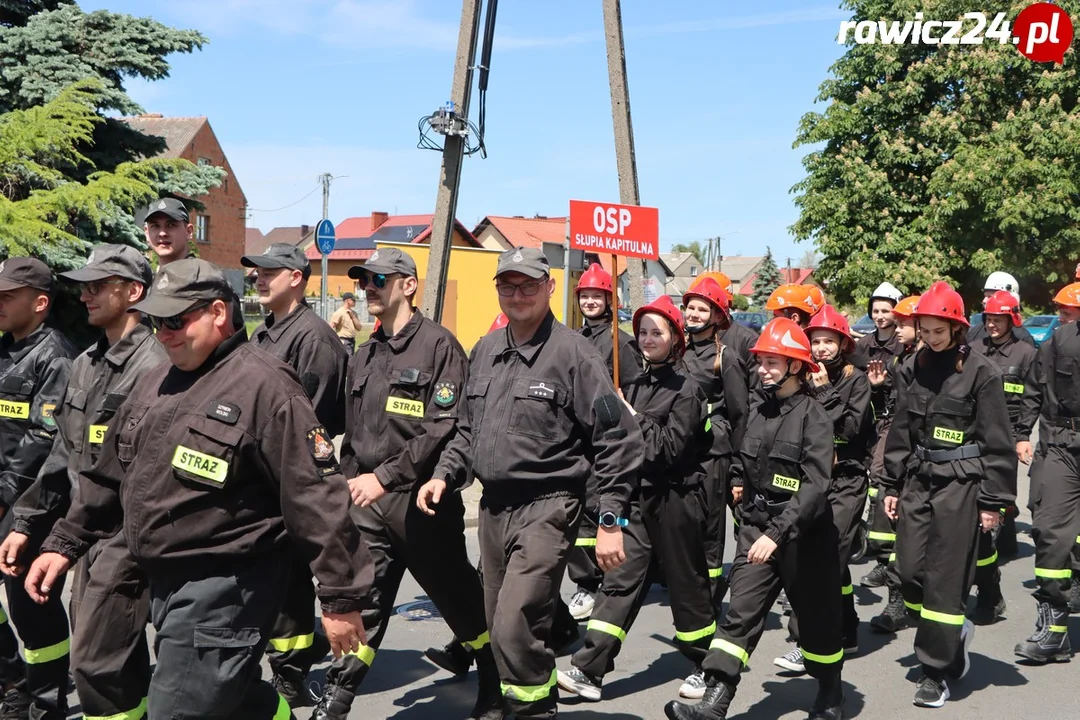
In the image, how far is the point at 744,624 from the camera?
5.37 metres

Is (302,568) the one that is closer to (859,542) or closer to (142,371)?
(142,371)

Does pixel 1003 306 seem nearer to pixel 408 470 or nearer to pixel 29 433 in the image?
pixel 408 470

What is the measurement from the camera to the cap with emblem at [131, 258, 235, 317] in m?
3.54

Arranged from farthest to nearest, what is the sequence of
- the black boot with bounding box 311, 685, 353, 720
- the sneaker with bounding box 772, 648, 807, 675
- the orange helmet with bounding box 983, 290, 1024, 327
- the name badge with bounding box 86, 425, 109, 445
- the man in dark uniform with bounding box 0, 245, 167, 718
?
1. the orange helmet with bounding box 983, 290, 1024, 327
2. the sneaker with bounding box 772, 648, 807, 675
3. the black boot with bounding box 311, 685, 353, 720
4. the name badge with bounding box 86, 425, 109, 445
5. the man in dark uniform with bounding box 0, 245, 167, 718

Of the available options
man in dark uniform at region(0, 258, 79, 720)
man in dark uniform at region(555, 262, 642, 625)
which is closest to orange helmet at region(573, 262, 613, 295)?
man in dark uniform at region(555, 262, 642, 625)

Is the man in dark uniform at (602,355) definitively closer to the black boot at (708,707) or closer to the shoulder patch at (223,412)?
the black boot at (708,707)

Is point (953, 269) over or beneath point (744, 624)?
over

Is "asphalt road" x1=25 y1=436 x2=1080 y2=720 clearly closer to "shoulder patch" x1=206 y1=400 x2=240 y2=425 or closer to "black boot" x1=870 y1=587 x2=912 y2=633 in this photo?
"black boot" x1=870 y1=587 x2=912 y2=633

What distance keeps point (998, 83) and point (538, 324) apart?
3025 centimetres

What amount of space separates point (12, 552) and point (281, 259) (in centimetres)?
193

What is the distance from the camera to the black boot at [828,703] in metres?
5.55

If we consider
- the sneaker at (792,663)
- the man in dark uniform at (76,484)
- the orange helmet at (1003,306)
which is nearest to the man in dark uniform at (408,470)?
the man in dark uniform at (76,484)

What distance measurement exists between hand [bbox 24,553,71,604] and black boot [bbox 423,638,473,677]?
2441mm

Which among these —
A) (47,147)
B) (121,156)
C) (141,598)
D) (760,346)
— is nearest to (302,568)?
(141,598)
